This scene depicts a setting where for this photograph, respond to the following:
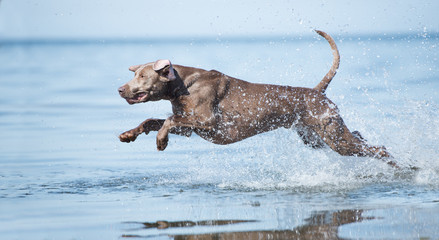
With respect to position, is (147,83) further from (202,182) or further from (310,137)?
(310,137)

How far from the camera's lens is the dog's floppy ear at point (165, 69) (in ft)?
23.9

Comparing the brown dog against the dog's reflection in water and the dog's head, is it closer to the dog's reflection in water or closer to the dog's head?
the dog's head

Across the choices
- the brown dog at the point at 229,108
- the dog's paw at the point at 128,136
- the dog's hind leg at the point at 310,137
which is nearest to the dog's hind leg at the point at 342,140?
the brown dog at the point at 229,108

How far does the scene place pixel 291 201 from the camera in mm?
6586

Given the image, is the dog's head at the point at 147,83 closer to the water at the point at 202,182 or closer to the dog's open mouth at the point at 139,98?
the dog's open mouth at the point at 139,98

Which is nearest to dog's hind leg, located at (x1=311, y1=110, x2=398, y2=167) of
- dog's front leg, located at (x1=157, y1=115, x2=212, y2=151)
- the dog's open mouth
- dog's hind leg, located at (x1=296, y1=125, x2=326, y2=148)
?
dog's hind leg, located at (x1=296, y1=125, x2=326, y2=148)

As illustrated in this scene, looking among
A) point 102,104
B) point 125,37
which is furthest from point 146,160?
point 125,37

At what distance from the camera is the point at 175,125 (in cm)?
734

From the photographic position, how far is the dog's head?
7352mm

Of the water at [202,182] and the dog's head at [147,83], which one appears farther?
the dog's head at [147,83]

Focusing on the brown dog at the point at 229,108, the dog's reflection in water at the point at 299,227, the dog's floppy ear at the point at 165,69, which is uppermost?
the dog's floppy ear at the point at 165,69

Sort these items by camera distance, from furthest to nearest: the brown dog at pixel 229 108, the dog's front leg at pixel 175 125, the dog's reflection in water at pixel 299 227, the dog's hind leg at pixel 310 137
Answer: the dog's hind leg at pixel 310 137 < the brown dog at pixel 229 108 < the dog's front leg at pixel 175 125 < the dog's reflection in water at pixel 299 227

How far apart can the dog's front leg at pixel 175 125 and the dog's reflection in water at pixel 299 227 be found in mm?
1548

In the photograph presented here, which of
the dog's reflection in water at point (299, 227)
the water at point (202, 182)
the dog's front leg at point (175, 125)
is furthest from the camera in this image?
the dog's front leg at point (175, 125)
